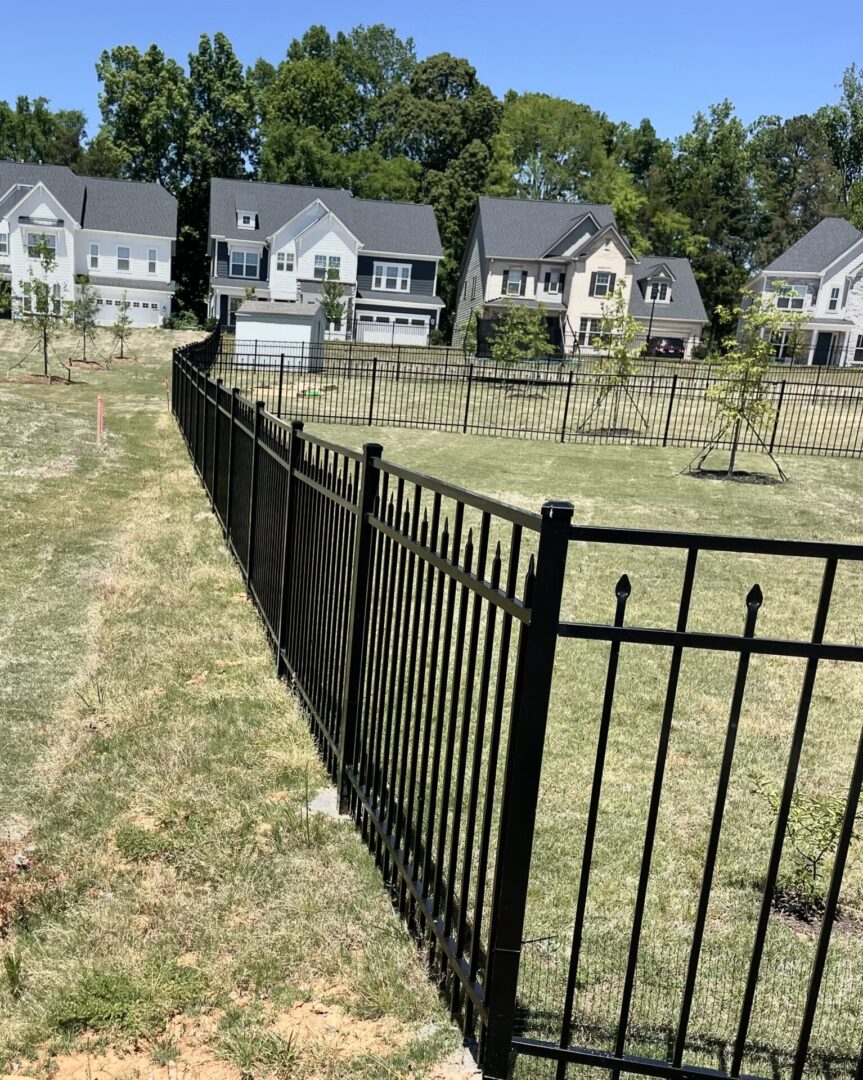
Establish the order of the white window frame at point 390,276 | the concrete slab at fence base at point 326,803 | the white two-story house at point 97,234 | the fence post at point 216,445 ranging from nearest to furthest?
the concrete slab at fence base at point 326,803 < the fence post at point 216,445 < the white two-story house at point 97,234 < the white window frame at point 390,276

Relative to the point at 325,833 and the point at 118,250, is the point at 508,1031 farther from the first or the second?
the point at 118,250

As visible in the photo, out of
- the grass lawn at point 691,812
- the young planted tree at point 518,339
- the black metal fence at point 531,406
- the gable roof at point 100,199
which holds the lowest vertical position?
the grass lawn at point 691,812

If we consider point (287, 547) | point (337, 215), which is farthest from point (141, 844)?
point (337, 215)

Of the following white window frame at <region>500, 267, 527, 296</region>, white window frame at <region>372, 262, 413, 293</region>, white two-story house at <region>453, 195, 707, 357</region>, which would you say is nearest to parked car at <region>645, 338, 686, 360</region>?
white two-story house at <region>453, 195, 707, 357</region>

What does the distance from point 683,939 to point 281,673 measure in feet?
11.0

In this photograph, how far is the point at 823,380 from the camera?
131ft

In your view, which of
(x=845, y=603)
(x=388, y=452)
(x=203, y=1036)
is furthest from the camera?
Result: (x=388, y=452)

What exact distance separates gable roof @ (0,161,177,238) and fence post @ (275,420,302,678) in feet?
177

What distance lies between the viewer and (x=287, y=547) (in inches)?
228

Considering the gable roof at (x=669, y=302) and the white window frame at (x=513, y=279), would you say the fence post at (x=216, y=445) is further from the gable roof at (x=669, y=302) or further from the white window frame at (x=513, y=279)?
the gable roof at (x=669, y=302)

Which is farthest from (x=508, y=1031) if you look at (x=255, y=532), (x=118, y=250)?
(x=118, y=250)

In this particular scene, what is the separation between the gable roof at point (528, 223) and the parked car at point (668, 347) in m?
7.79

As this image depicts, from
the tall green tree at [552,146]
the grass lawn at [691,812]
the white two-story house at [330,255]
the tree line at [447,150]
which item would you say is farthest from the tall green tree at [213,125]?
the grass lawn at [691,812]

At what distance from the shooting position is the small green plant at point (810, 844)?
360 centimetres
